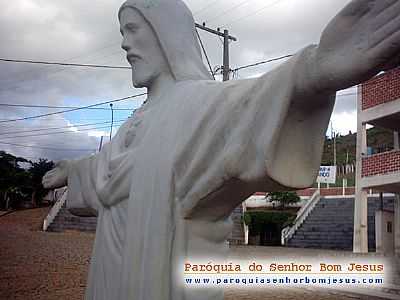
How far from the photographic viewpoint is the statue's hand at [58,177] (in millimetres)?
2604

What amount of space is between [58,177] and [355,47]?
1871mm

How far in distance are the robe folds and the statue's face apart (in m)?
0.14

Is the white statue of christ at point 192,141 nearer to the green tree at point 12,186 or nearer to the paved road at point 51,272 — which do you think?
the paved road at point 51,272

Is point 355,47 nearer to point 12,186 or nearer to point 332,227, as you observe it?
point 332,227

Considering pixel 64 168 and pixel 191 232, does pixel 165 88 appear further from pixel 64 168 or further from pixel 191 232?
pixel 64 168

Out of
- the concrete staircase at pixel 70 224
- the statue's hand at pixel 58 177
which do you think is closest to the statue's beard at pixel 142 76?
the statue's hand at pixel 58 177

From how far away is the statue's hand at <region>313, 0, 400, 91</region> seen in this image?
118cm

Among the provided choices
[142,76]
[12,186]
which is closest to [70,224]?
[12,186]

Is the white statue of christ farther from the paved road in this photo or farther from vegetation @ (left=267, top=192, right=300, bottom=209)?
vegetation @ (left=267, top=192, right=300, bottom=209)

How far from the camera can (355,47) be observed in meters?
1.24

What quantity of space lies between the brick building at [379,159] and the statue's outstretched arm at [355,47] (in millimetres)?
12345

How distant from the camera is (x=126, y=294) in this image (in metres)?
1.77

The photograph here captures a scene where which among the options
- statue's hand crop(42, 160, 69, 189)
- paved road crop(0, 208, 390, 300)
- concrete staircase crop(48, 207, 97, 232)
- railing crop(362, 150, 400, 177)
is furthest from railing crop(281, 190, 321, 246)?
statue's hand crop(42, 160, 69, 189)

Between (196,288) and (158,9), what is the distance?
119cm
